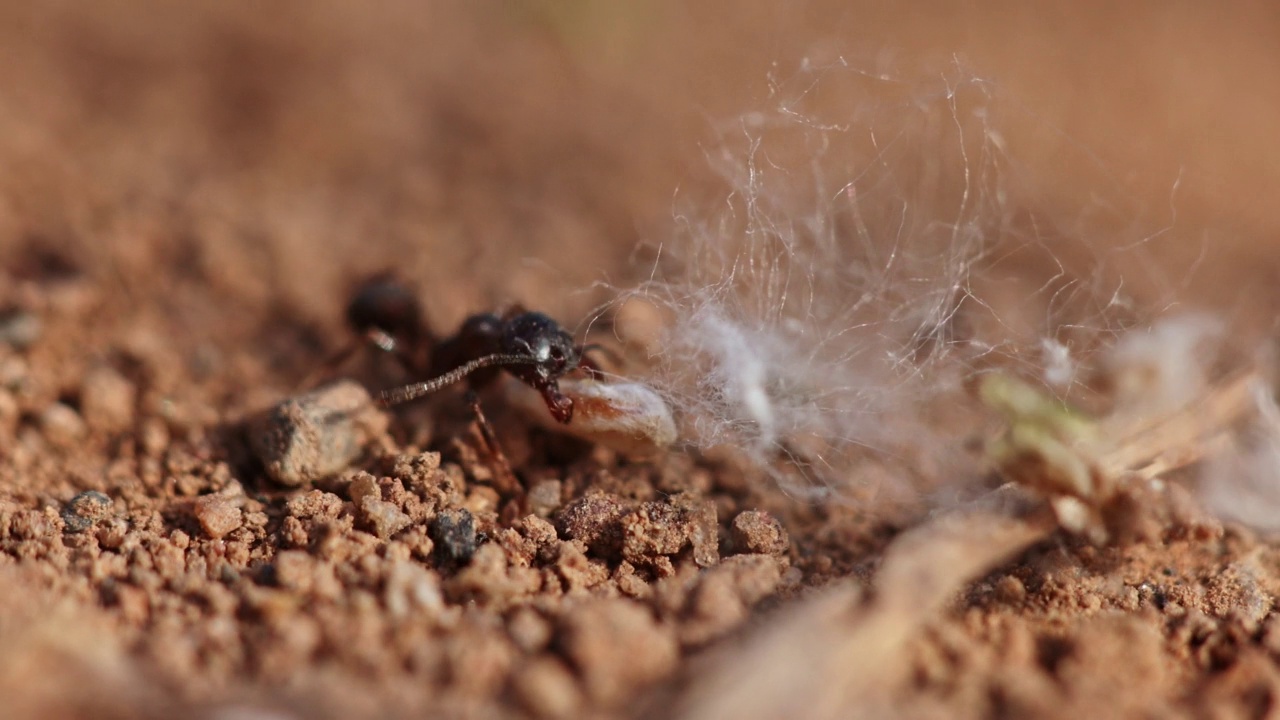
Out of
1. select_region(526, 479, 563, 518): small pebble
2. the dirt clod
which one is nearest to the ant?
select_region(526, 479, 563, 518): small pebble

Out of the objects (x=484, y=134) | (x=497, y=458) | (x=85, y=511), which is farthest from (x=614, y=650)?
(x=484, y=134)

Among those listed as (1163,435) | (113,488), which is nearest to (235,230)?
(113,488)

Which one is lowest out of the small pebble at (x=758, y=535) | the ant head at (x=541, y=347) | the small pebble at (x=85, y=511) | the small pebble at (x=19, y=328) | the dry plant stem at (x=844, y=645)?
the dry plant stem at (x=844, y=645)

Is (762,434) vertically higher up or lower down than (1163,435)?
higher up

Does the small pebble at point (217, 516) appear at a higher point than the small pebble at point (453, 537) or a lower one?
higher

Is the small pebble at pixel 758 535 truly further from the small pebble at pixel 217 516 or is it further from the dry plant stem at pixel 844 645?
the small pebble at pixel 217 516

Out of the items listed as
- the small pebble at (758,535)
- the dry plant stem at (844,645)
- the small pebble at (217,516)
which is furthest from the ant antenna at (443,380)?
the dry plant stem at (844,645)

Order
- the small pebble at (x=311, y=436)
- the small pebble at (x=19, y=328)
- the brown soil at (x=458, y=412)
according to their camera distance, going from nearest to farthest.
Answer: the brown soil at (x=458, y=412) → the small pebble at (x=311, y=436) → the small pebble at (x=19, y=328)

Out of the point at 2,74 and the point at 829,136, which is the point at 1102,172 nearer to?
the point at 829,136
